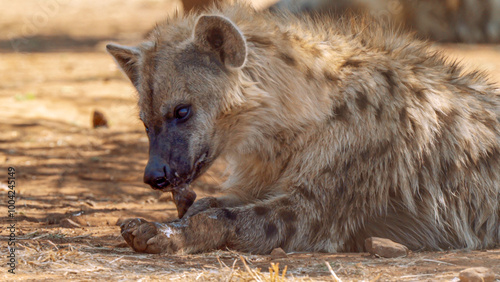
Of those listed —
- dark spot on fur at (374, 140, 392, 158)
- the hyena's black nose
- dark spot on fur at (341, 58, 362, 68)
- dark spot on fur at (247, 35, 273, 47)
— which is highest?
dark spot on fur at (247, 35, 273, 47)

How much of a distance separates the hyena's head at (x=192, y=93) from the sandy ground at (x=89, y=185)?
1.32 ft

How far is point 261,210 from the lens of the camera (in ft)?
8.87

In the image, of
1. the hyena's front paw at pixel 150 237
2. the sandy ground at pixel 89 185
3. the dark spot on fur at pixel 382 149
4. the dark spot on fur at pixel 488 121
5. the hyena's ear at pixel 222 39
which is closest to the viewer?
the sandy ground at pixel 89 185

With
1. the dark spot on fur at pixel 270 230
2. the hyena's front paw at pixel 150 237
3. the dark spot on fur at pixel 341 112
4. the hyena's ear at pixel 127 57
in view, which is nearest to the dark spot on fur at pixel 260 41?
the dark spot on fur at pixel 341 112

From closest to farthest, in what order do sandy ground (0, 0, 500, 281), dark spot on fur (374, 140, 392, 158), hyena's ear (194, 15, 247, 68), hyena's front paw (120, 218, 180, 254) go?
1. sandy ground (0, 0, 500, 281)
2. hyena's front paw (120, 218, 180, 254)
3. hyena's ear (194, 15, 247, 68)
4. dark spot on fur (374, 140, 392, 158)

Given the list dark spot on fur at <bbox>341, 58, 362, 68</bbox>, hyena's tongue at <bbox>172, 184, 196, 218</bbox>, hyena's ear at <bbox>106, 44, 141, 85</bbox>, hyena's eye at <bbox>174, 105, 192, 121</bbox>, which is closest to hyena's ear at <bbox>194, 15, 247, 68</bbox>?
hyena's eye at <bbox>174, 105, 192, 121</bbox>

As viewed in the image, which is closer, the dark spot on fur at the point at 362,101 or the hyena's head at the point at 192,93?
the hyena's head at the point at 192,93

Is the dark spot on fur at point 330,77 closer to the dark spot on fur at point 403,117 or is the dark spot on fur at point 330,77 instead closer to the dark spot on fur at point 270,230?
the dark spot on fur at point 403,117

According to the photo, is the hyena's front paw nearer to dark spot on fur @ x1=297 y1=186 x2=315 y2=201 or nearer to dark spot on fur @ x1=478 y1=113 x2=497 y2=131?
dark spot on fur @ x1=297 y1=186 x2=315 y2=201

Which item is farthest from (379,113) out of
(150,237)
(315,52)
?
(150,237)

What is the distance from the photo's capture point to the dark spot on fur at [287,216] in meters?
2.69

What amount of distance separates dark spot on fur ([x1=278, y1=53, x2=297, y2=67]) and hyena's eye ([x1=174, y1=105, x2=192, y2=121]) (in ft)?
1.47

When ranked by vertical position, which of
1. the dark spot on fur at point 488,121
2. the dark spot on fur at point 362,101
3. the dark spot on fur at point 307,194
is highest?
the dark spot on fur at point 362,101

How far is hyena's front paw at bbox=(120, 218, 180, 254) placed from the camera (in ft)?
Result: 8.20
